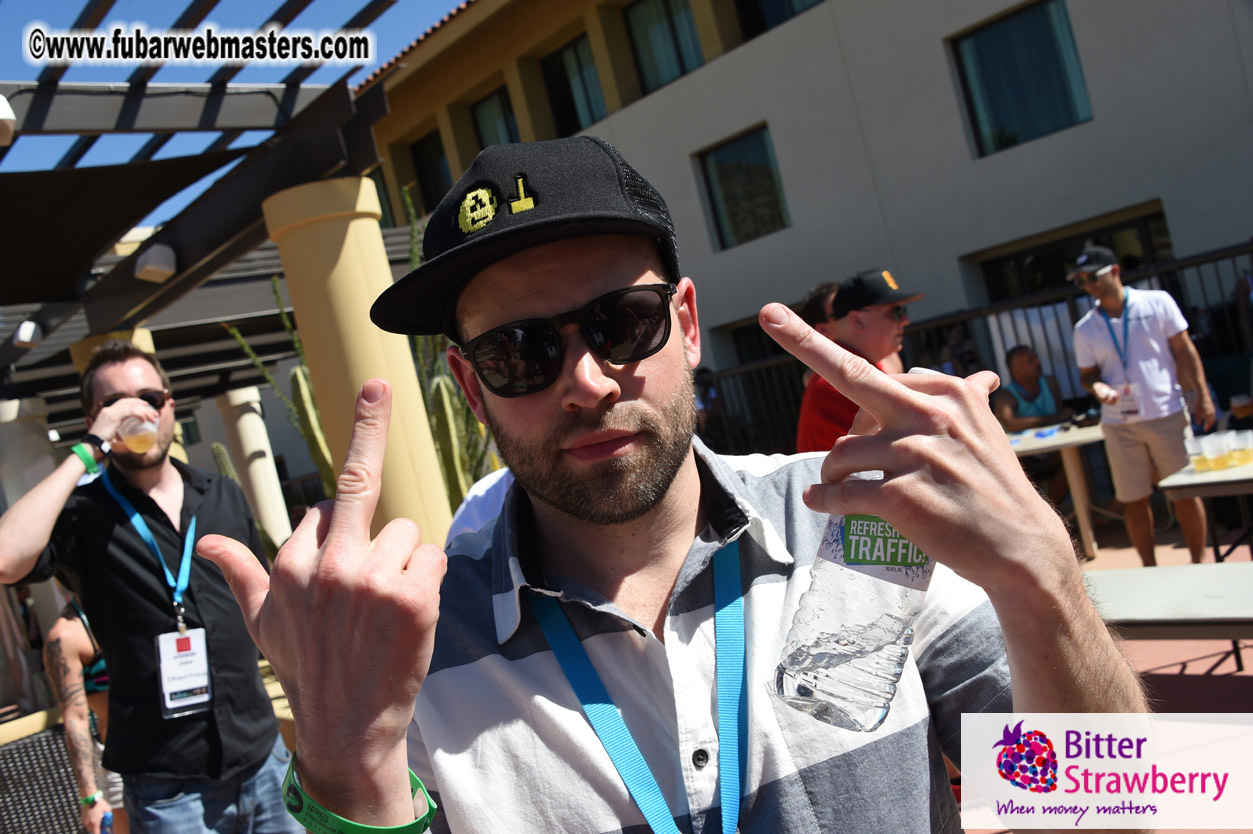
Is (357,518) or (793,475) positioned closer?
(357,518)

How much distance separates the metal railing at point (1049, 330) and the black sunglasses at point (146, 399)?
26.3ft

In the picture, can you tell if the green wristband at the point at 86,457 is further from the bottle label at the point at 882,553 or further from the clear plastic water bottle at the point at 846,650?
the bottle label at the point at 882,553

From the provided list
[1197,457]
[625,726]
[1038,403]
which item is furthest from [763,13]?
[625,726]

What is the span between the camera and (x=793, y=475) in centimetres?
177

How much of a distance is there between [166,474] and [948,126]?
11.4 meters

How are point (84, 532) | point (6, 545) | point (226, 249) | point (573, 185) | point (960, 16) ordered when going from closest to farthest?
point (573, 185), point (6, 545), point (84, 532), point (226, 249), point (960, 16)

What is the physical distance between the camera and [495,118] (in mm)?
17719

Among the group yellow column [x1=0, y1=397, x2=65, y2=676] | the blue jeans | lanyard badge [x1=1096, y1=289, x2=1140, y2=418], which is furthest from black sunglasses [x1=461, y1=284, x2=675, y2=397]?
yellow column [x1=0, y1=397, x2=65, y2=676]

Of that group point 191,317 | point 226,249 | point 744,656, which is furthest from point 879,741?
point 191,317

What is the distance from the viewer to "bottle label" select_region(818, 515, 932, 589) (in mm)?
1209

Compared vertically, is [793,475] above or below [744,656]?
above

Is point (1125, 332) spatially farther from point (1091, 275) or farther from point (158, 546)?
point (158, 546)

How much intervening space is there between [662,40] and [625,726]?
15589 mm

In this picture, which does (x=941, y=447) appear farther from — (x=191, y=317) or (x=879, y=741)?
(x=191, y=317)
